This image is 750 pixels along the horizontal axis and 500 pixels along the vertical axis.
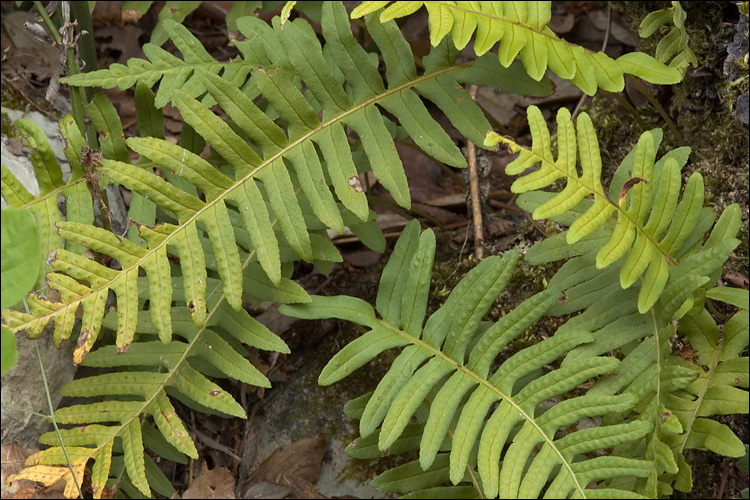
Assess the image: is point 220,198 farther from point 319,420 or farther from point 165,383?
point 319,420

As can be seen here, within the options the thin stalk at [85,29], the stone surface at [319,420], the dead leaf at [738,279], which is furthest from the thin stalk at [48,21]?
the dead leaf at [738,279]

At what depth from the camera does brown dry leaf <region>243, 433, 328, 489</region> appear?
8.39ft

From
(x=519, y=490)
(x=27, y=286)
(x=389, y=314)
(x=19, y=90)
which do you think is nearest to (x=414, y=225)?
(x=389, y=314)

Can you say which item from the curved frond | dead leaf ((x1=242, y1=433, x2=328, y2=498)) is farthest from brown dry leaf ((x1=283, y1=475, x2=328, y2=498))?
the curved frond

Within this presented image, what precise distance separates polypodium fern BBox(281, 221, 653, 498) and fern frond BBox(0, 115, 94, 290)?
0.78 metres

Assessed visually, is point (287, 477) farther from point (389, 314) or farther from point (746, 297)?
point (746, 297)

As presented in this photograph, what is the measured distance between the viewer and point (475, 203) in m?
2.81

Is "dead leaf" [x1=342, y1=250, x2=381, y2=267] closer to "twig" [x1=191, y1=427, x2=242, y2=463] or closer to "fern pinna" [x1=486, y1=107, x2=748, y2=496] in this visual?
"twig" [x1=191, y1=427, x2=242, y2=463]

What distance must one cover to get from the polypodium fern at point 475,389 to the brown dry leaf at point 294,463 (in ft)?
1.51

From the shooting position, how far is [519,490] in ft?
6.31

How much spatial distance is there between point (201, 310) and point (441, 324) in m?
0.75

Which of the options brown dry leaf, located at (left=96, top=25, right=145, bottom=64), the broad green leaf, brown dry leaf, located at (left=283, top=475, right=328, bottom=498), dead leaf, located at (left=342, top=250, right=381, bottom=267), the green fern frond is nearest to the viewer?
the broad green leaf

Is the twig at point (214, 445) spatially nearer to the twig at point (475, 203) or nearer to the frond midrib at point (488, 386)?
the frond midrib at point (488, 386)

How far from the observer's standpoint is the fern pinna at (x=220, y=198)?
201 centimetres
